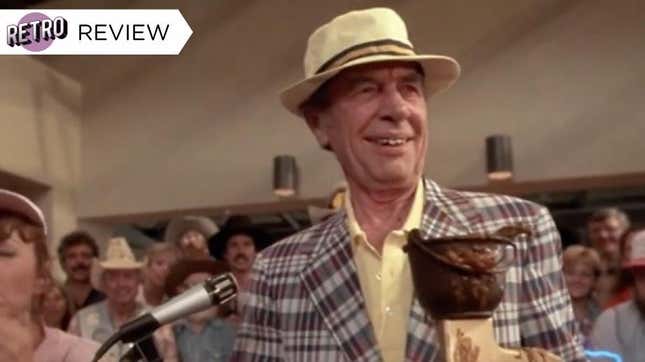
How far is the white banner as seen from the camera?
696 centimetres

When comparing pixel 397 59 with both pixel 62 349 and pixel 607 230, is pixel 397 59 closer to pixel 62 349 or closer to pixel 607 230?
pixel 62 349

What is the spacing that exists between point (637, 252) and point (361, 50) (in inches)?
89.1

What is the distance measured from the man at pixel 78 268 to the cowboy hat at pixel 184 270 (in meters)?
0.86

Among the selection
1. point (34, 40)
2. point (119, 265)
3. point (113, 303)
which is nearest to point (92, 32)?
point (34, 40)

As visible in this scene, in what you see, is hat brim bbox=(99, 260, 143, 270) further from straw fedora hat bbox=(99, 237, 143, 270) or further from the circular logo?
the circular logo

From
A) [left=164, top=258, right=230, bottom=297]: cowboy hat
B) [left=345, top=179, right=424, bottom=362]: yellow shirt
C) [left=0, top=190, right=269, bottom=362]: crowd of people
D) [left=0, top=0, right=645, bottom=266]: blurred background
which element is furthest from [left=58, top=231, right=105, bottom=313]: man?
[left=345, top=179, right=424, bottom=362]: yellow shirt

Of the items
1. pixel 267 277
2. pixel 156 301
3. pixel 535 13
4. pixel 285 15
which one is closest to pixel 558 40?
pixel 535 13

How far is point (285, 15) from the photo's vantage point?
24.2 ft

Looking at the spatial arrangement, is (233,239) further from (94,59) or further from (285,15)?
(94,59)

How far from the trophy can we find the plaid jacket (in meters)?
0.22

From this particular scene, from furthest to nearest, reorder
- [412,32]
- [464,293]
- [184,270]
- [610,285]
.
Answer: [412,32] → [610,285] → [184,270] → [464,293]

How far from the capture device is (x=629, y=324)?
3.52 meters

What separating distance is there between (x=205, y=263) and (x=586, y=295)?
1.30 metres

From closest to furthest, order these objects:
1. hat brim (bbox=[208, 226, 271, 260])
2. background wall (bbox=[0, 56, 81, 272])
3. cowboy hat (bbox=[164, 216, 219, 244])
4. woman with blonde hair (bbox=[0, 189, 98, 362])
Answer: woman with blonde hair (bbox=[0, 189, 98, 362]) → hat brim (bbox=[208, 226, 271, 260]) → cowboy hat (bbox=[164, 216, 219, 244]) → background wall (bbox=[0, 56, 81, 272])
